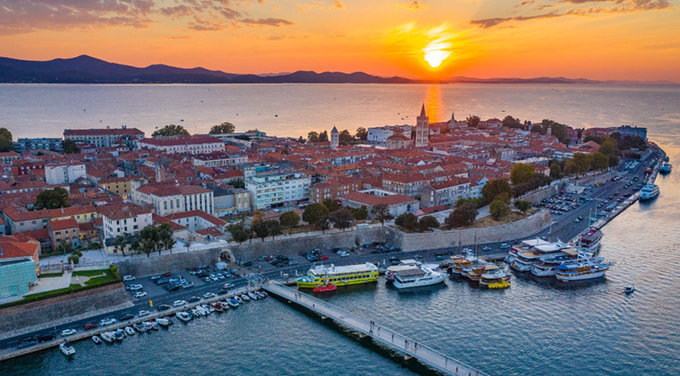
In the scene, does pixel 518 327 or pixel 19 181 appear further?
pixel 19 181

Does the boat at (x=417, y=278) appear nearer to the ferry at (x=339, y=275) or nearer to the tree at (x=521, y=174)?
the ferry at (x=339, y=275)

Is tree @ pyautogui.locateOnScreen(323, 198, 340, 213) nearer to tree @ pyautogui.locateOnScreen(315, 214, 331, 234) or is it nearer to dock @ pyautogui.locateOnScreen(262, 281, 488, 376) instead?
tree @ pyautogui.locateOnScreen(315, 214, 331, 234)

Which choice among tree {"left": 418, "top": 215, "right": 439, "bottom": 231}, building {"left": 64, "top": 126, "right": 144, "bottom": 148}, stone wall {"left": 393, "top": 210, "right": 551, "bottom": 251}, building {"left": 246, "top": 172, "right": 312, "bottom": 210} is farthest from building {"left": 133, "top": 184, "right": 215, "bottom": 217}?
building {"left": 64, "top": 126, "right": 144, "bottom": 148}

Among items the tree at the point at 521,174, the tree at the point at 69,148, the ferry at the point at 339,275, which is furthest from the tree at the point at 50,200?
the tree at the point at 521,174

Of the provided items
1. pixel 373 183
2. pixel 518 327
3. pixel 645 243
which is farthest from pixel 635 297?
pixel 373 183

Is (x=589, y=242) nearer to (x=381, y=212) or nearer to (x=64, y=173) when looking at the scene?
(x=381, y=212)

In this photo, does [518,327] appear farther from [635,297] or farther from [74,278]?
[74,278]
